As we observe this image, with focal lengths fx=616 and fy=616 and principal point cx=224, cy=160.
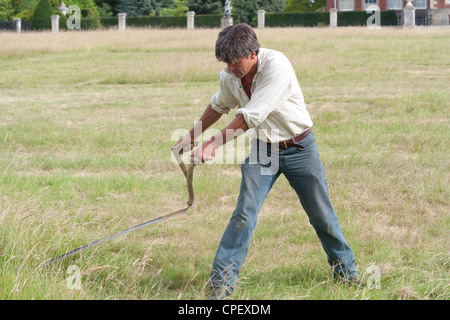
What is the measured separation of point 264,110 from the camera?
373 centimetres

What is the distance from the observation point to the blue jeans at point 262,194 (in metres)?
4.00

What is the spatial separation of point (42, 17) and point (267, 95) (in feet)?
146

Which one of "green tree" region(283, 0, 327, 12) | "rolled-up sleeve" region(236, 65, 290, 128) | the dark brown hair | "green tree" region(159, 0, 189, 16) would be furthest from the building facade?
the dark brown hair

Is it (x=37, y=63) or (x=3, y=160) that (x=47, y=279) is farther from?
(x=37, y=63)

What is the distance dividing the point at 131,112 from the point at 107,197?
18.9 feet

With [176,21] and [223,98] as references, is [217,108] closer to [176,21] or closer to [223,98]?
[223,98]

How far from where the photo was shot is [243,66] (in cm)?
377

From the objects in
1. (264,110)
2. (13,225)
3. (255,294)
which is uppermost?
(264,110)

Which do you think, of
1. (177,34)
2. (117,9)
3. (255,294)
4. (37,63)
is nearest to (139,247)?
(255,294)

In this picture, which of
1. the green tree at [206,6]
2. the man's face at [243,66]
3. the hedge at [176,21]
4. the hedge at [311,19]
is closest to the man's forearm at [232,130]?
the man's face at [243,66]

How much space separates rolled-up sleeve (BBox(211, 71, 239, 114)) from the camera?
4191 millimetres

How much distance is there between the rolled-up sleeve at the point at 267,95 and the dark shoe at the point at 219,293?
1092mm

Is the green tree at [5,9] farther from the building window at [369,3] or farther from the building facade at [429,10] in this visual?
the building facade at [429,10]
